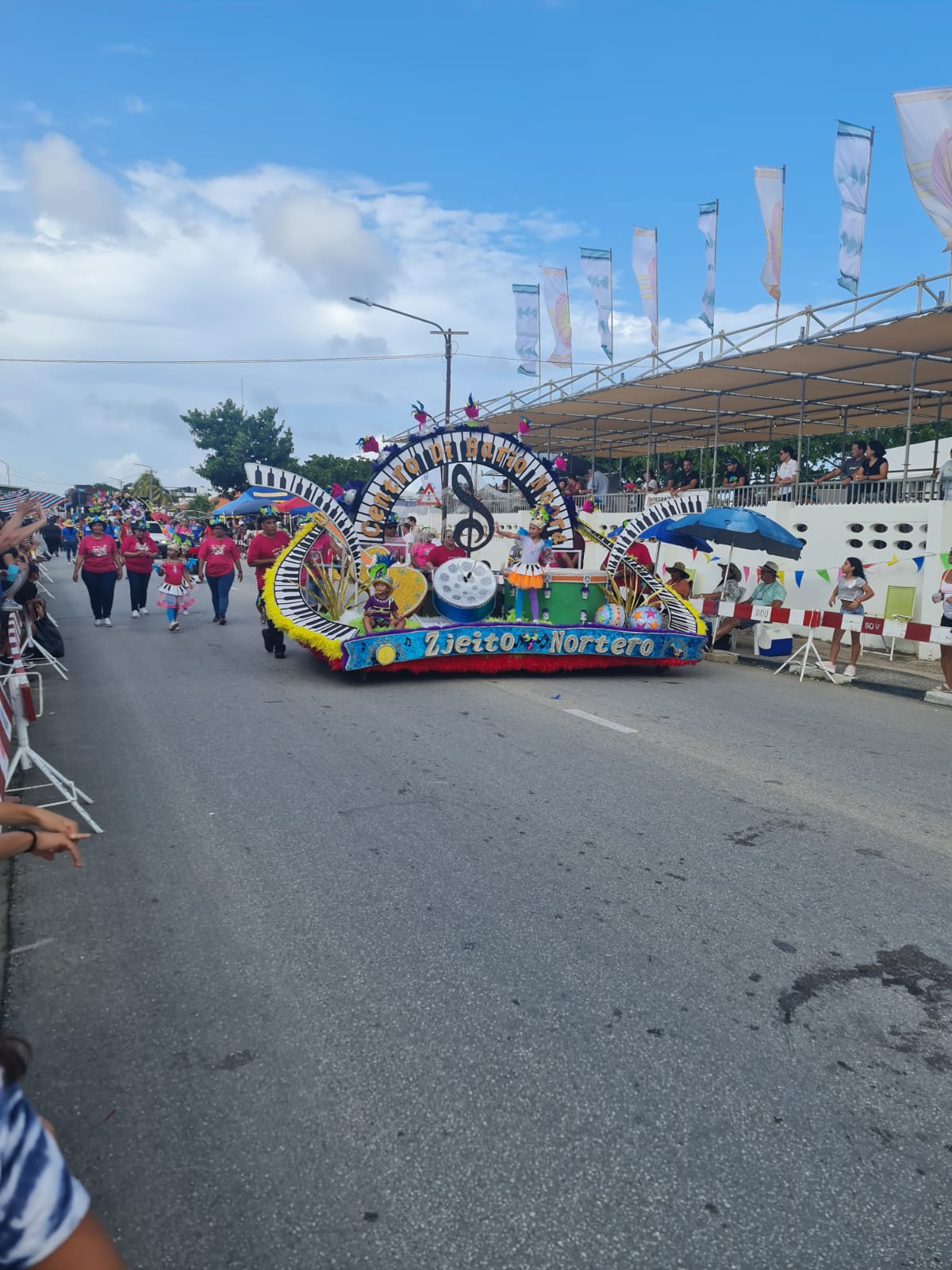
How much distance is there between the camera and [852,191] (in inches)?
586

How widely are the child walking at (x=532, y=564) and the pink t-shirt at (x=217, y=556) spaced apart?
5721 millimetres

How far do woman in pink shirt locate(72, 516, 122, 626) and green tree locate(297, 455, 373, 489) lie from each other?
41.6m

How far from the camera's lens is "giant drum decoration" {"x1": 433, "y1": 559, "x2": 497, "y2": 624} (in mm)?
10445

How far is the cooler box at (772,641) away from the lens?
12758mm

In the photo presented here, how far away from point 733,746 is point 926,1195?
4.85m

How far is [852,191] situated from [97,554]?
14.4m

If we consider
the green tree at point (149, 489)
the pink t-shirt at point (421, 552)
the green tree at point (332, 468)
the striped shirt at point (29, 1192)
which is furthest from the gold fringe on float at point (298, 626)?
the green tree at point (149, 489)

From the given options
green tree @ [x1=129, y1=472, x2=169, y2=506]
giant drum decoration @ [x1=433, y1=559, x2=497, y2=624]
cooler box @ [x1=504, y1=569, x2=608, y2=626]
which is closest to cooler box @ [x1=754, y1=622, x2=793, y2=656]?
cooler box @ [x1=504, y1=569, x2=608, y2=626]

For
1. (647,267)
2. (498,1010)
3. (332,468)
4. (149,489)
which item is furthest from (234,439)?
(498,1010)

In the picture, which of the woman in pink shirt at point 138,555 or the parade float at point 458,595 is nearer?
the parade float at point 458,595

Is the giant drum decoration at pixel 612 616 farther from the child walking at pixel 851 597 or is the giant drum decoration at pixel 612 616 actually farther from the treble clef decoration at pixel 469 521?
the child walking at pixel 851 597

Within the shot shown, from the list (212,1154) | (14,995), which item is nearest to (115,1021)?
(14,995)

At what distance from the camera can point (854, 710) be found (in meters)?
8.86

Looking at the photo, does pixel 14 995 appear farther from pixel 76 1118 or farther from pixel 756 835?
pixel 756 835
